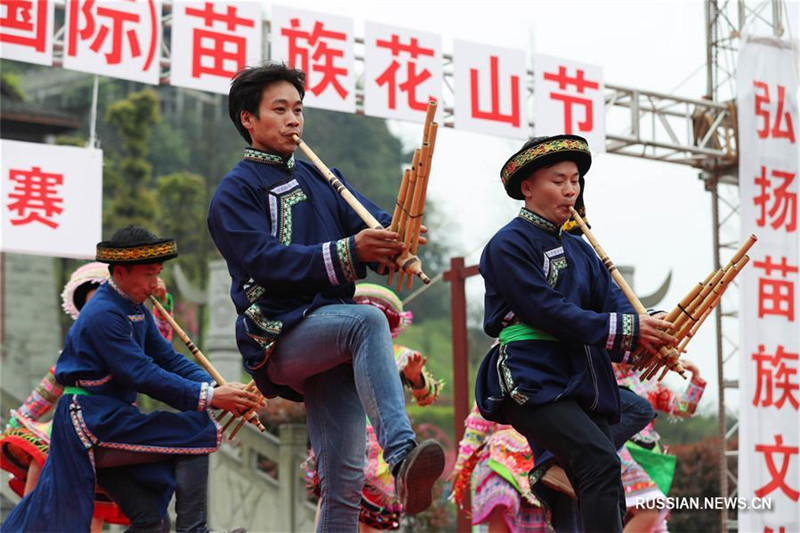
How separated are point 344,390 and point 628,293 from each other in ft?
3.55

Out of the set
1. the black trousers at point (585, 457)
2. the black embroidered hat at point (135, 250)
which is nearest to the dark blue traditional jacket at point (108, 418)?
the black embroidered hat at point (135, 250)

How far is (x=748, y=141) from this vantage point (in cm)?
937

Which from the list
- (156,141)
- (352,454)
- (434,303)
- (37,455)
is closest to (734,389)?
(37,455)

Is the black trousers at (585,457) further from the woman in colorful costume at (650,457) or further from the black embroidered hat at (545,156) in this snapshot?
the woman in colorful costume at (650,457)

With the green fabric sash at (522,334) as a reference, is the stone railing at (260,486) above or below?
below

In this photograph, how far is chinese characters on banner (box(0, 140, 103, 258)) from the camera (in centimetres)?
725

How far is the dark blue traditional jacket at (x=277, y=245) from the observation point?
3064 mm

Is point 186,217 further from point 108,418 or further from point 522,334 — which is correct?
point 522,334

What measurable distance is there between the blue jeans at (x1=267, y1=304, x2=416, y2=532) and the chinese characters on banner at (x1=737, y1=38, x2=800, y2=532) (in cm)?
621

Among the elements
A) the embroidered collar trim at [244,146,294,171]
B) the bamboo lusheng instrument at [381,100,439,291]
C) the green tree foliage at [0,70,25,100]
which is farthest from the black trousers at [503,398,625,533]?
the green tree foliage at [0,70,25,100]

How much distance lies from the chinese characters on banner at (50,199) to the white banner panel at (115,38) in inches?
25.1

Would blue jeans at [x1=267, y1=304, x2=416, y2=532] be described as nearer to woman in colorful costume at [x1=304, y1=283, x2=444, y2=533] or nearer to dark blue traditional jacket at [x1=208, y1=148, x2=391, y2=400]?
dark blue traditional jacket at [x1=208, y1=148, x2=391, y2=400]

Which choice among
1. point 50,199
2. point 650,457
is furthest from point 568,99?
point 50,199

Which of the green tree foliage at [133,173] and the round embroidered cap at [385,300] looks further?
the green tree foliage at [133,173]
